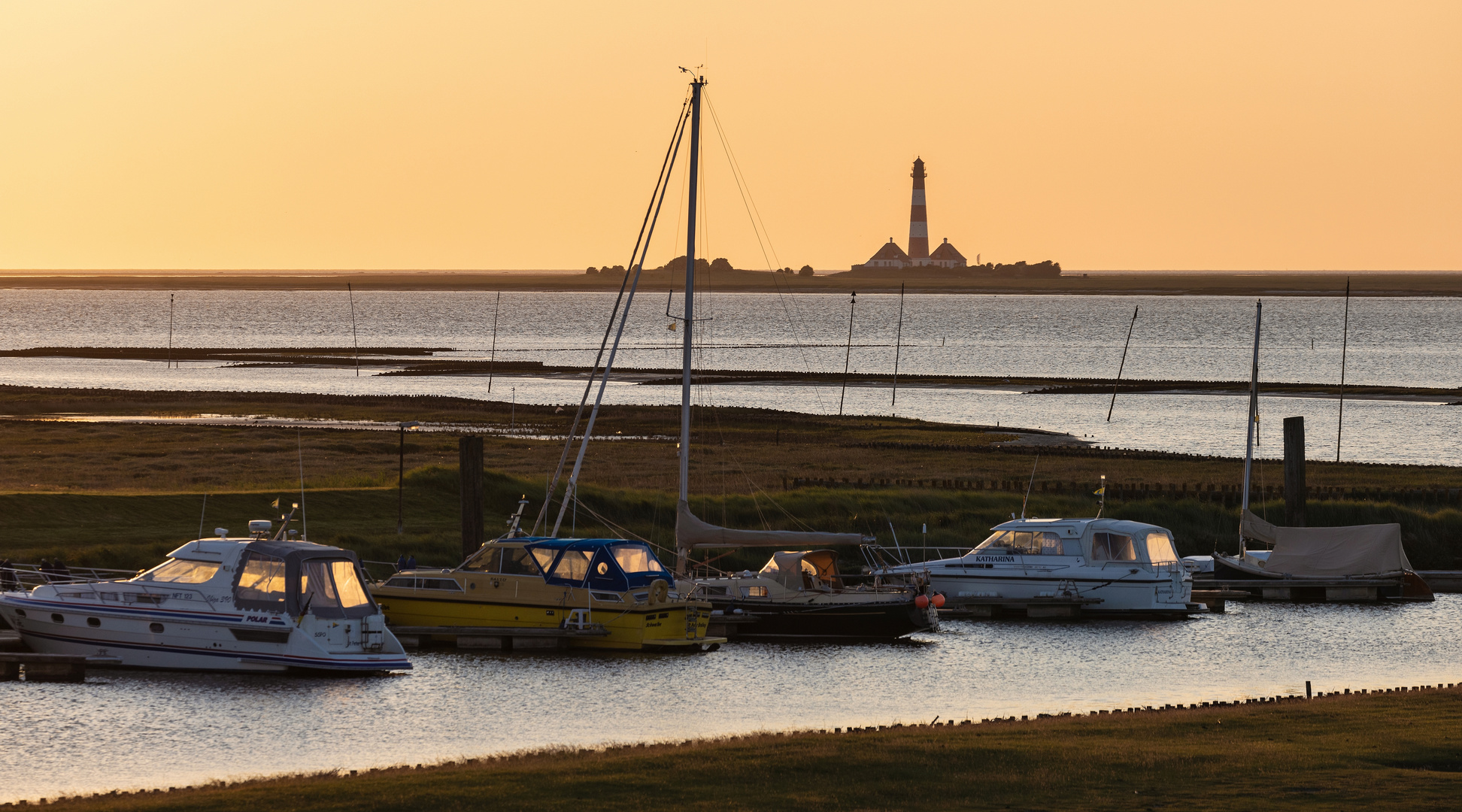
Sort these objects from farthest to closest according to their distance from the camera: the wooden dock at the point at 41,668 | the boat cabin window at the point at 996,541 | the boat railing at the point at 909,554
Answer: the boat railing at the point at 909,554 < the boat cabin window at the point at 996,541 < the wooden dock at the point at 41,668

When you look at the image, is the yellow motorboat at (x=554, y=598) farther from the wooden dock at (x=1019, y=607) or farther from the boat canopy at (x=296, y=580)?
the wooden dock at (x=1019, y=607)

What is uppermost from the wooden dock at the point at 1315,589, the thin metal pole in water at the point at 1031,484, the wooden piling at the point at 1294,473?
the wooden piling at the point at 1294,473

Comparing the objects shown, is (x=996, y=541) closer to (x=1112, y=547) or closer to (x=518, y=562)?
(x=1112, y=547)

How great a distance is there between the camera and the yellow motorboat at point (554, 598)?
117 ft

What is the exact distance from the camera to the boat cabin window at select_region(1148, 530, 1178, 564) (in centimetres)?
4325

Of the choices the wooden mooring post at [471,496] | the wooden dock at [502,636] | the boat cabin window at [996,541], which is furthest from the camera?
the boat cabin window at [996,541]

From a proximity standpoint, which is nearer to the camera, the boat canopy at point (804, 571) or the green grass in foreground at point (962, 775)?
the green grass in foreground at point (962, 775)

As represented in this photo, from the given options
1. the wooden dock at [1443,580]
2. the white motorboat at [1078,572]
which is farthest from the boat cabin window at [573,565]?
the wooden dock at [1443,580]

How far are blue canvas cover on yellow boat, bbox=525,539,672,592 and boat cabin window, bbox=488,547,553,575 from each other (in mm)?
142

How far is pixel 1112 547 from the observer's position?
143 feet

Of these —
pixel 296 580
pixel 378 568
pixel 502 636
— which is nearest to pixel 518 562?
pixel 502 636

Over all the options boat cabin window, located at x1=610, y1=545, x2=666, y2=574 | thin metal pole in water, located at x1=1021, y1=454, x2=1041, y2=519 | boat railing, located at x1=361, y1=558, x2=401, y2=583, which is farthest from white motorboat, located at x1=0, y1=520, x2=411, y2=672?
thin metal pole in water, located at x1=1021, y1=454, x2=1041, y2=519

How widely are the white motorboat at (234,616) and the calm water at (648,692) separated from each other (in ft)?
1.70

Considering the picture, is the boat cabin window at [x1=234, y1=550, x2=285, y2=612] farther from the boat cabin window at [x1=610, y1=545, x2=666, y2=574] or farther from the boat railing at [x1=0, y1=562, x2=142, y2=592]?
the boat cabin window at [x1=610, y1=545, x2=666, y2=574]
